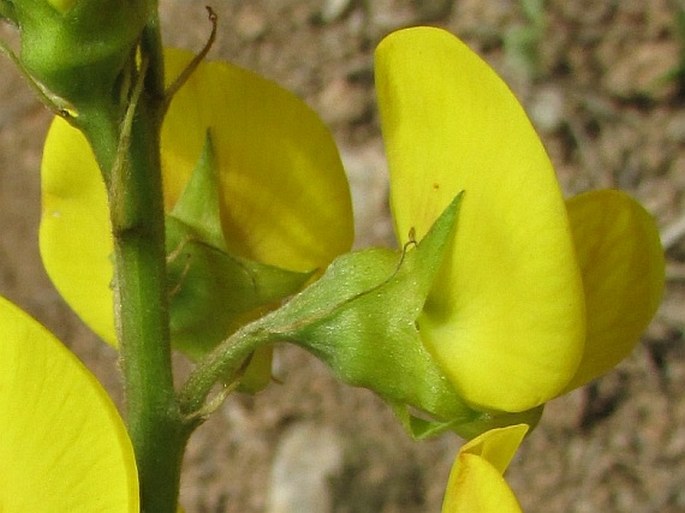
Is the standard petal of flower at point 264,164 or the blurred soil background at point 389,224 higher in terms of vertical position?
the standard petal of flower at point 264,164

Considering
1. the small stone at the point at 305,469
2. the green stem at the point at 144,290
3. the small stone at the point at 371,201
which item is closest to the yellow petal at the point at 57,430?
the green stem at the point at 144,290

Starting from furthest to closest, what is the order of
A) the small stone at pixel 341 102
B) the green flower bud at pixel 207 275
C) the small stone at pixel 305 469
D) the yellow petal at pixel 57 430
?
the small stone at pixel 341 102, the small stone at pixel 305 469, the green flower bud at pixel 207 275, the yellow petal at pixel 57 430

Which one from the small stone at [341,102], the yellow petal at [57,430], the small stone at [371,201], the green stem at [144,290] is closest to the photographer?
the yellow petal at [57,430]

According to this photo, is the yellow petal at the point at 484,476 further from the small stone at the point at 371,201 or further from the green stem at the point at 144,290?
the small stone at the point at 371,201

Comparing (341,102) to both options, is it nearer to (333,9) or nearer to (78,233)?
(333,9)

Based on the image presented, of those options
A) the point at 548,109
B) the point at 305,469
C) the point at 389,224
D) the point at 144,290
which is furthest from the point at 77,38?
the point at 548,109

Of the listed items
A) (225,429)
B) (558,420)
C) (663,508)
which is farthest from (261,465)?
(663,508)

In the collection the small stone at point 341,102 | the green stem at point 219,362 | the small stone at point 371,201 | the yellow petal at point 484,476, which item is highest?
the green stem at point 219,362
